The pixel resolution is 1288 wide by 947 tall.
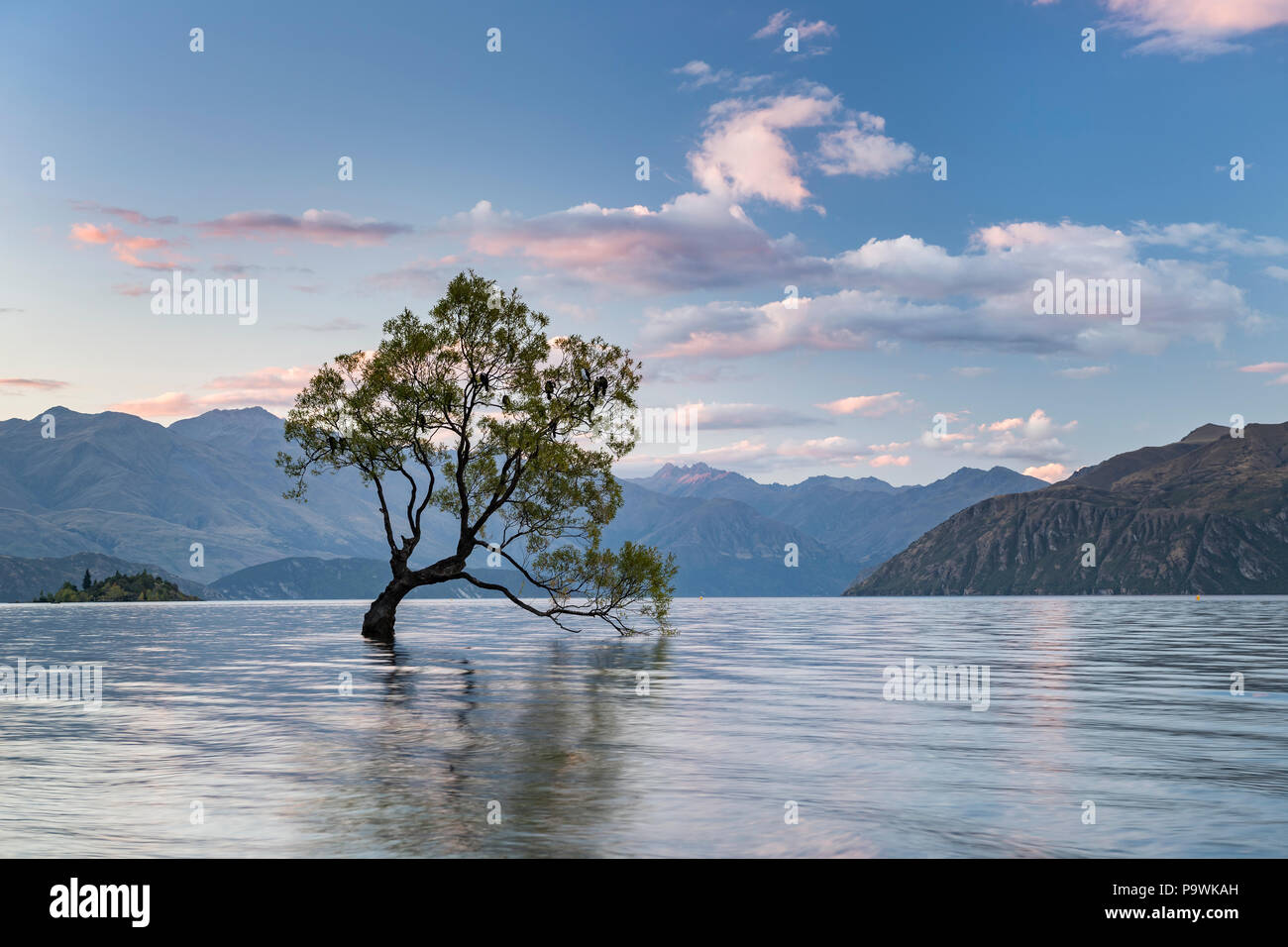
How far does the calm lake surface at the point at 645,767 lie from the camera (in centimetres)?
1716

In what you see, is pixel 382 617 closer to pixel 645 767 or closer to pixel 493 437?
pixel 493 437

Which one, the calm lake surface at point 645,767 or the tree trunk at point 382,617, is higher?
the calm lake surface at point 645,767

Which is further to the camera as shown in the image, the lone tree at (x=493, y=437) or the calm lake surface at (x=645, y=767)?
the lone tree at (x=493, y=437)

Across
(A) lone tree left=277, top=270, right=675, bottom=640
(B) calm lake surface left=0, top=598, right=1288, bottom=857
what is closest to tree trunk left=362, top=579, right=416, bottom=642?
(A) lone tree left=277, top=270, right=675, bottom=640

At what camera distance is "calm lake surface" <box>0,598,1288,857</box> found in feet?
56.3

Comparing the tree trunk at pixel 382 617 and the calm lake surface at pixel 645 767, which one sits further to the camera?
the tree trunk at pixel 382 617

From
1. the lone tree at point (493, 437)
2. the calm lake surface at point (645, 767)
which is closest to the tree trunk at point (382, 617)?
the lone tree at point (493, 437)

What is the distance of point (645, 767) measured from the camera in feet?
80.5

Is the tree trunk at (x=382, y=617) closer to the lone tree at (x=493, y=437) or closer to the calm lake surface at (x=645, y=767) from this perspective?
the lone tree at (x=493, y=437)

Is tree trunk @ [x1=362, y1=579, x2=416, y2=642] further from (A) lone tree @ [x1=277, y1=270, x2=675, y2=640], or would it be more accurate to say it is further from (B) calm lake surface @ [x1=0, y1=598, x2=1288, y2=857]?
(B) calm lake surface @ [x1=0, y1=598, x2=1288, y2=857]
